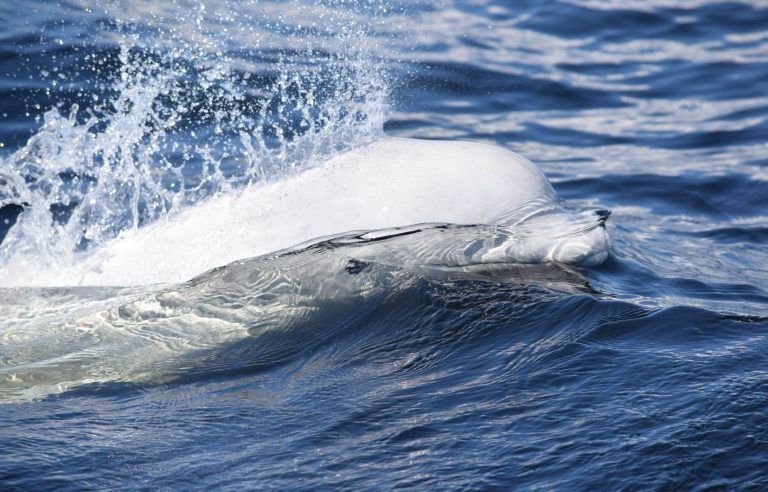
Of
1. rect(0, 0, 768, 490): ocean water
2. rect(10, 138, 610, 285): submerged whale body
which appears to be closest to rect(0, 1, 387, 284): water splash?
rect(0, 0, 768, 490): ocean water

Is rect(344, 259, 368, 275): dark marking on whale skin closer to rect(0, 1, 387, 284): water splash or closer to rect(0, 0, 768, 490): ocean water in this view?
rect(0, 0, 768, 490): ocean water

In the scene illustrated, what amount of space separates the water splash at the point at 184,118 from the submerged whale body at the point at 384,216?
0.67ft

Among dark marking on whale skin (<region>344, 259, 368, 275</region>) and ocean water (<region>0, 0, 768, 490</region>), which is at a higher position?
dark marking on whale skin (<region>344, 259, 368, 275</region>)

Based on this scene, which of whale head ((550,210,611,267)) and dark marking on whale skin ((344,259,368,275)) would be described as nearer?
dark marking on whale skin ((344,259,368,275))

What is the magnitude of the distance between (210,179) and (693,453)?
2779mm

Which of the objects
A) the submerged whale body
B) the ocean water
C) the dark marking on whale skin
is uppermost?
the submerged whale body

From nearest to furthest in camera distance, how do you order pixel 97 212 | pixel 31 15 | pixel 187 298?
pixel 187 298
pixel 97 212
pixel 31 15

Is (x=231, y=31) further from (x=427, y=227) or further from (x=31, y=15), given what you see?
(x=427, y=227)

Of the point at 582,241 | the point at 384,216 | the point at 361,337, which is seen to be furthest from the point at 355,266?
the point at 582,241

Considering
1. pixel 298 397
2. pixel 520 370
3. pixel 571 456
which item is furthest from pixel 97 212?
pixel 571 456

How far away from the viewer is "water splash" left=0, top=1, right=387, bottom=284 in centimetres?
493

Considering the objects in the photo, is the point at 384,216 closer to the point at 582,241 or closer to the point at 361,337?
the point at 361,337

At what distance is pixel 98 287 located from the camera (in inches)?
176

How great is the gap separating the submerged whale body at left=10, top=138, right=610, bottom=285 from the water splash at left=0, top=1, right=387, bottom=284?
205 millimetres
